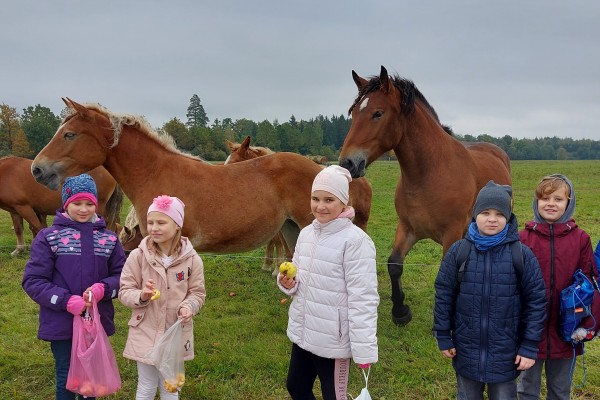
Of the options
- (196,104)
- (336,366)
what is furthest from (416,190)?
(196,104)

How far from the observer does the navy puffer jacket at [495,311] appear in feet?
7.11

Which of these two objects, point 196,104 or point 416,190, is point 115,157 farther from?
point 196,104

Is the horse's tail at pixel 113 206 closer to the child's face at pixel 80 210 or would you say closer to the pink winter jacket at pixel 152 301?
the child's face at pixel 80 210

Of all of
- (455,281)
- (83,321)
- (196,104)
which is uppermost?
(196,104)

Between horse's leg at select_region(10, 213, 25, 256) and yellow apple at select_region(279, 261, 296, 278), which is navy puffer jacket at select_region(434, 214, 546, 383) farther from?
horse's leg at select_region(10, 213, 25, 256)

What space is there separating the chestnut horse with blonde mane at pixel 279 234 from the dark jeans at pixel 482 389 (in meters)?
2.89

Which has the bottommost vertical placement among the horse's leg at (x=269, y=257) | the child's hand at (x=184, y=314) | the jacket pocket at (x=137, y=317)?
the horse's leg at (x=269, y=257)

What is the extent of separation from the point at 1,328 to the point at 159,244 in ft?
10.4

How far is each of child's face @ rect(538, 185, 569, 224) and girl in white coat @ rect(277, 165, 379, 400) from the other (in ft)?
3.62

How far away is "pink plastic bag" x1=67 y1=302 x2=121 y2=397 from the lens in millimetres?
2275

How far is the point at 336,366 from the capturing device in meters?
2.26

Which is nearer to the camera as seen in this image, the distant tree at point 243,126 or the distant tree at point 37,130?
the distant tree at point 37,130

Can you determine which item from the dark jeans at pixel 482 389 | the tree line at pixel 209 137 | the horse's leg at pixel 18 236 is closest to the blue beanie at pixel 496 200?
the dark jeans at pixel 482 389

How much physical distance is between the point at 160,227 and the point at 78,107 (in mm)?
1950
